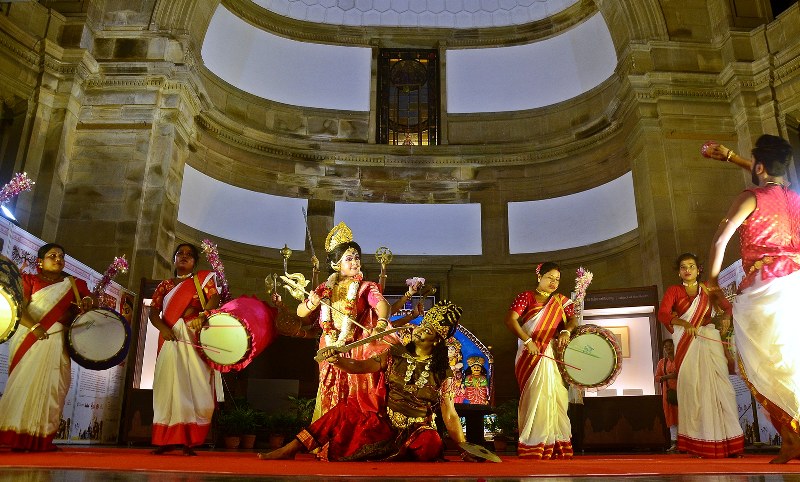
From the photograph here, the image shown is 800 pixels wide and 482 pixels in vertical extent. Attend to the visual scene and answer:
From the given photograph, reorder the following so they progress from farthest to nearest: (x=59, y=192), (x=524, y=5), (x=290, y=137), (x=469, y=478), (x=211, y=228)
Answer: (x=524, y=5), (x=290, y=137), (x=211, y=228), (x=59, y=192), (x=469, y=478)

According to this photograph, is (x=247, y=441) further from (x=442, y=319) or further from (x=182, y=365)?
(x=442, y=319)

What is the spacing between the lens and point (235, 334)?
200 inches

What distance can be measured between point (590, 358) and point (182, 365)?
355 centimetres

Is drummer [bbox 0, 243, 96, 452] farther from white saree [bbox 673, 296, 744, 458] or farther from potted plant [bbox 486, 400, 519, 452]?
potted plant [bbox 486, 400, 519, 452]

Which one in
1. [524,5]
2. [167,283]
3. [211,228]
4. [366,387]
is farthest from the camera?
[524,5]

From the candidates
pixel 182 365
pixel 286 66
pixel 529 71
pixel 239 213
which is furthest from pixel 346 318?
pixel 529 71

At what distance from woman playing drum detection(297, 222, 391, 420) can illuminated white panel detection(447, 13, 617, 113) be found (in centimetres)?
1079

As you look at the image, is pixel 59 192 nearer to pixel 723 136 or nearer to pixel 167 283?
pixel 167 283

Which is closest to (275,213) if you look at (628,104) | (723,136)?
(628,104)

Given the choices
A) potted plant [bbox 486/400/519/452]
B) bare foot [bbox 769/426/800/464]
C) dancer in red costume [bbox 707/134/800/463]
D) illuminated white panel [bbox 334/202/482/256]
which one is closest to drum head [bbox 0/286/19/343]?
dancer in red costume [bbox 707/134/800/463]

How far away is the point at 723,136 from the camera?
35.8 ft

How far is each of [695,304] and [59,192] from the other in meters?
9.64

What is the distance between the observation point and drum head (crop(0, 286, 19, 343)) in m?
4.57

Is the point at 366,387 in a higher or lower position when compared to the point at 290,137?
lower
